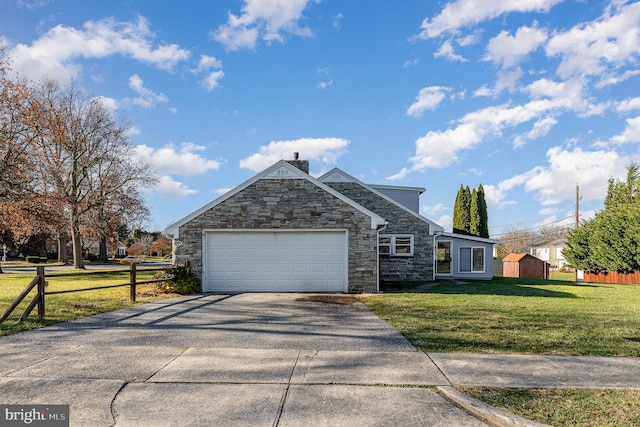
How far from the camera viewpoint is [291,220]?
14.5 m

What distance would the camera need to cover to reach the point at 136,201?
3122 centimetres

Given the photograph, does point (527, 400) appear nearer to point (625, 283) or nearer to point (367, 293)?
point (367, 293)

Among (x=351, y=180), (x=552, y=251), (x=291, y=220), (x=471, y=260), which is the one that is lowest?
(x=552, y=251)

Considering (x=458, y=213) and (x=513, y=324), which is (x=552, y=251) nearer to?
(x=458, y=213)

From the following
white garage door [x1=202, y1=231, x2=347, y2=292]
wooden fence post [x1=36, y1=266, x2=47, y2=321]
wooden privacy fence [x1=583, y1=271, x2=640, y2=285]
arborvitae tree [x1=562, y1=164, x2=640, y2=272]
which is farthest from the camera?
wooden privacy fence [x1=583, y1=271, x2=640, y2=285]

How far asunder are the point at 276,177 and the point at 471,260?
13.8m

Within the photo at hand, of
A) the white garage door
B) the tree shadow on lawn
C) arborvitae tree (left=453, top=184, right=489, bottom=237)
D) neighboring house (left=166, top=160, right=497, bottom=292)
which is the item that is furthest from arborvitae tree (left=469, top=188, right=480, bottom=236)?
the white garage door

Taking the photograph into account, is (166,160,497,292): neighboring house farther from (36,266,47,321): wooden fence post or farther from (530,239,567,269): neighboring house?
(530,239,567,269): neighboring house

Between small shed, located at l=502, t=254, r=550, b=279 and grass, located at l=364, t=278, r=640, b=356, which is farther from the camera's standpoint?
small shed, located at l=502, t=254, r=550, b=279

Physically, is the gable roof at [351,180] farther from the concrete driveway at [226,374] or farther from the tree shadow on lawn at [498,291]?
the concrete driveway at [226,374]

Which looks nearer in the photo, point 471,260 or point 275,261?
point 275,261

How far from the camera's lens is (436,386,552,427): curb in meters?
3.78

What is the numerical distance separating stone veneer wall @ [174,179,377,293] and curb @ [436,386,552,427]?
32.8ft

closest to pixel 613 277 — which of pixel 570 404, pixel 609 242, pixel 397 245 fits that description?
pixel 609 242
